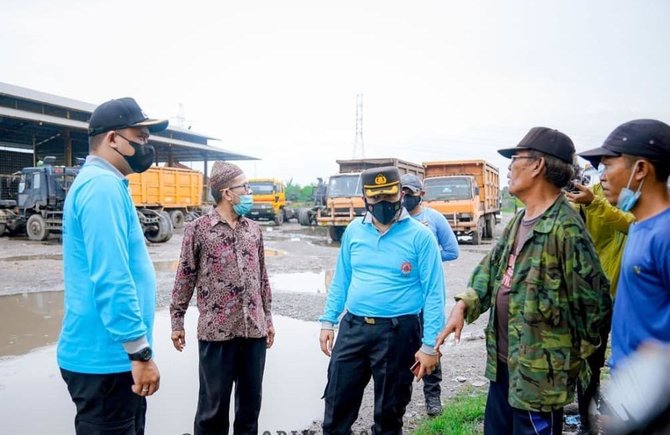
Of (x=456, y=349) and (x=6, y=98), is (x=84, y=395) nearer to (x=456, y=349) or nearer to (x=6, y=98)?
(x=456, y=349)

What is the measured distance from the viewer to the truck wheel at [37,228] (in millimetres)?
16531

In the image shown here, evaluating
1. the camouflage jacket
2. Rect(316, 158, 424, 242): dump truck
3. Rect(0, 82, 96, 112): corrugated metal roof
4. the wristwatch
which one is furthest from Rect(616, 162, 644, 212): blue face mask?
Rect(0, 82, 96, 112): corrugated metal roof

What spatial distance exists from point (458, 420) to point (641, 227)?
2.23 metres

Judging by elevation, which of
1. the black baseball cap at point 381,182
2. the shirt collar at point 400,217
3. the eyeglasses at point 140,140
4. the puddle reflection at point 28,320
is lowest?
the puddle reflection at point 28,320

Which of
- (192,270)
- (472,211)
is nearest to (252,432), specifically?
(192,270)

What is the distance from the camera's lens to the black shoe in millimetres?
3957

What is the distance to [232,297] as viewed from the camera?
327 centimetres

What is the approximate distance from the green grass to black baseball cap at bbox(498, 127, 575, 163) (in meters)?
2.12

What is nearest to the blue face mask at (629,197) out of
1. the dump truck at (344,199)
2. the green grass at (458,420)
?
the green grass at (458,420)

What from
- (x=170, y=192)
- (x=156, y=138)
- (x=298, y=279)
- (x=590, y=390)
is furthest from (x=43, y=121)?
(x=590, y=390)

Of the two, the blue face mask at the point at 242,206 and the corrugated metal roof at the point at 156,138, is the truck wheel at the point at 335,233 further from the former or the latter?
the blue face mask at the point at 242,206

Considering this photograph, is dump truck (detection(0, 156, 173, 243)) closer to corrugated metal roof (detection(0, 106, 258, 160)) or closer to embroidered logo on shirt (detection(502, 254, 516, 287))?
corrugated metal roof (detection(0, 106, 258, 160))

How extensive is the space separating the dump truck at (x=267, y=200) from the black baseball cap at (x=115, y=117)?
967 inches

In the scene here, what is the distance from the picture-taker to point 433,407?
13.1 feet
